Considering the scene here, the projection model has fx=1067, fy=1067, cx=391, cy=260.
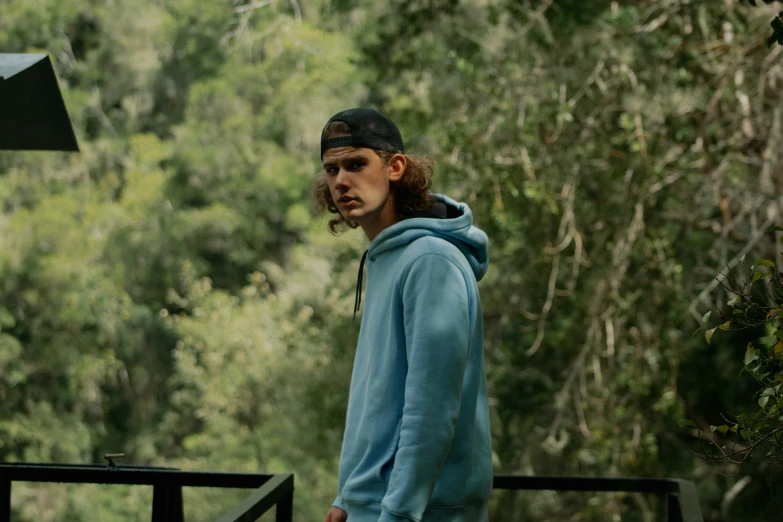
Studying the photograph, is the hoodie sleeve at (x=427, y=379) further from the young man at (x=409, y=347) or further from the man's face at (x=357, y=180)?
the man's face at (x=357, y=180)

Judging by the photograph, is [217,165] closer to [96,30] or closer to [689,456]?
[96,30]

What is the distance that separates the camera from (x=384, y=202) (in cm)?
145

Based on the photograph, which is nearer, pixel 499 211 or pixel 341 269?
Result: pixel 499 211

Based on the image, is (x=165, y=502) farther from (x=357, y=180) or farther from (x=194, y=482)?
(x=357, y=180)

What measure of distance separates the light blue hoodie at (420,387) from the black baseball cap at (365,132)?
11 cm

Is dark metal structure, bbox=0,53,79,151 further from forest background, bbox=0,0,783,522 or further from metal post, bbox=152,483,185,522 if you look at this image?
forest background, bbox=0,0,783,522

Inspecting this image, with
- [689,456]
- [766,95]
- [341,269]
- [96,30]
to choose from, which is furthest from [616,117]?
[96,30]

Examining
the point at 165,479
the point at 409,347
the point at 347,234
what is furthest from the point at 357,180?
the point at 347,234

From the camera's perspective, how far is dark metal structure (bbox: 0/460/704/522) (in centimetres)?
195

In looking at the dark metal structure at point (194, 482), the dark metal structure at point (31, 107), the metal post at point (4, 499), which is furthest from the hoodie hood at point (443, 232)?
the metal post at point (4, 499)

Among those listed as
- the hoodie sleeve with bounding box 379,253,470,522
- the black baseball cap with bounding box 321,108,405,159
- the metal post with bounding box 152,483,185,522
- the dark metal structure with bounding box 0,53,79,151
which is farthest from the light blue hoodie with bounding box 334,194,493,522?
the dark metal structure with bounding box 0,53,79,151

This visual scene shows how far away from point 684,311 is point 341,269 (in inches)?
95.6

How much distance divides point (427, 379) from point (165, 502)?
888 millimetres

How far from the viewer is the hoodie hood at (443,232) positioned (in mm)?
1395
